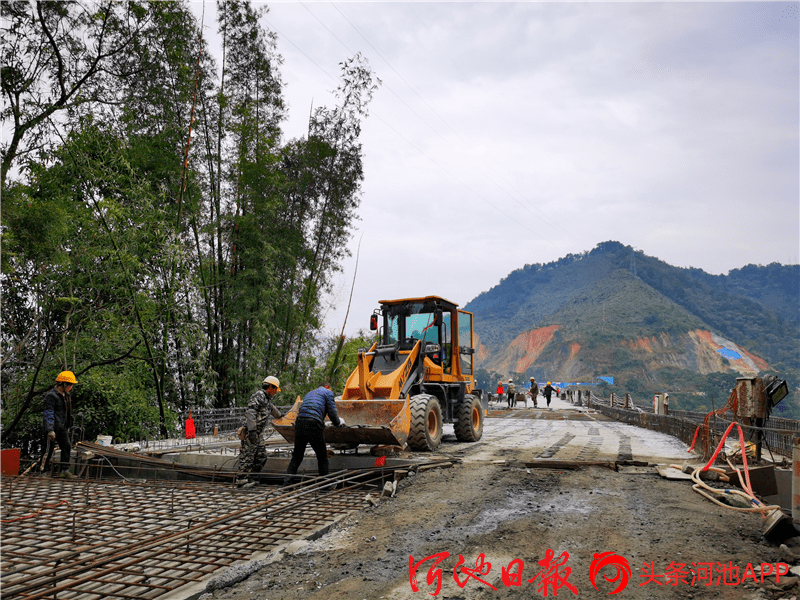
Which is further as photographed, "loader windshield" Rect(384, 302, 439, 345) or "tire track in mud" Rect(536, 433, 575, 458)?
"loader windshield" Rect(384, 302, 439, 345)

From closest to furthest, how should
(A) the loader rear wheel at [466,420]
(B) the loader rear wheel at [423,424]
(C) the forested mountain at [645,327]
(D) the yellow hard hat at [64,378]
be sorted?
(D) the yellow hard hat at [64,378]
(B) the loader rear wheel at [423,424]
(A) the loader rear wheel at [466,420]
(C) the forested mountain at [645,327]

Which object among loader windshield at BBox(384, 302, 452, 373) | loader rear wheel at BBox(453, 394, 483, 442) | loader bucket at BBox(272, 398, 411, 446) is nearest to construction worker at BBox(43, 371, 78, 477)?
loader bucket at BBox(272, 398, 411, 446)

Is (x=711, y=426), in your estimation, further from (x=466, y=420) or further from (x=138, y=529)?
(x=138, y=529)

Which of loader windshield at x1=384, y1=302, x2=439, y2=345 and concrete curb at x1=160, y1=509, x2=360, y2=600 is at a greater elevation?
loader windshield at x1=384, y1=302, x2=439, y2=345

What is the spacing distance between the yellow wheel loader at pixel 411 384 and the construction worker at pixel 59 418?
290 cm

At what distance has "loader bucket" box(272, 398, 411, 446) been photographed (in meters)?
7.63

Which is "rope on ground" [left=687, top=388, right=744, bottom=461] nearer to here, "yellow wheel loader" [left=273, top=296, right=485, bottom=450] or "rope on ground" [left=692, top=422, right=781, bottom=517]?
"rope on ground" [left=692, top=422, right=781, bottom=517]

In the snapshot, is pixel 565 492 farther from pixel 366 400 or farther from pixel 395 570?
pixel 366 400

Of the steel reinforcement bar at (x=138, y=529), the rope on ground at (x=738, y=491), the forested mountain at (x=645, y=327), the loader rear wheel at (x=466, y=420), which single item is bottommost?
the steel reinforcement bar at (x=138, y=529)

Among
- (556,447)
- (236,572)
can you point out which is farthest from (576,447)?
(236,572)

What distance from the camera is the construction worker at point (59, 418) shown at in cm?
749

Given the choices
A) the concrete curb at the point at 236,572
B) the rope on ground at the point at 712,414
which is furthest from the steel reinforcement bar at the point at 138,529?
the rope on ground at the point at 712,414

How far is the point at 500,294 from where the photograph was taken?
17275 centimetres

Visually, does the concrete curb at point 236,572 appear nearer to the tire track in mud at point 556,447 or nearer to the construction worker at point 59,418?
the construction worker at point 59,418
